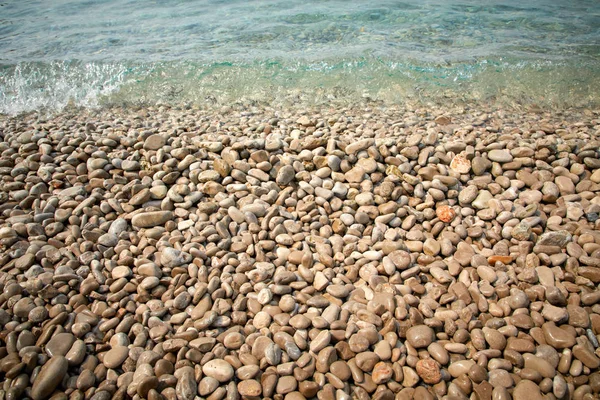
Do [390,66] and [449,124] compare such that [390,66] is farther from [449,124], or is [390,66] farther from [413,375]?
[413,375]

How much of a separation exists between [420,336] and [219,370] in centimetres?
122

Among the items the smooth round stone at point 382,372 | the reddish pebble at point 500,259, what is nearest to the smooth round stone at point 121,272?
the smooth round stone at point 382,372

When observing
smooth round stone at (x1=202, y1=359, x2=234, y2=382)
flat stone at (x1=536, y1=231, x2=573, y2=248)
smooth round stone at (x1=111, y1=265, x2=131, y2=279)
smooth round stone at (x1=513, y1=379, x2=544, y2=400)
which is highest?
smooth round stone at (x1=111, y1=265, x2=131, y2=279)

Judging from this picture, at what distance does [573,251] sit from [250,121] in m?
3.88

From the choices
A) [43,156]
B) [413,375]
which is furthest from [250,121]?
[413,375]

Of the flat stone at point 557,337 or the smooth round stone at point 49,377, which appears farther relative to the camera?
the flat stone at point 557,337

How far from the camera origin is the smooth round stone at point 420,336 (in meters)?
2.15

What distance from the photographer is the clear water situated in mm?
6234

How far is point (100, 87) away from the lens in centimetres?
662

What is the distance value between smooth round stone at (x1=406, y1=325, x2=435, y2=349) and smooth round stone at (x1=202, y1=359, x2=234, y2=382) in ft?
3.63

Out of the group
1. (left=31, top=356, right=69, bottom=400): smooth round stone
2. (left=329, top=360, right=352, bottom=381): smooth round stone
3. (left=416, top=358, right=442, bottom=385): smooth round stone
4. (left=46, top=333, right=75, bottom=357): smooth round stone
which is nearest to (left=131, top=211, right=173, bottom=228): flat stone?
(left=46, top=333, right=75, bottom=357): smooth round stone

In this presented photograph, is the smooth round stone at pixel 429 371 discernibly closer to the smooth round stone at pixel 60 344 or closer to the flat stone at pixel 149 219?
the smooth round stone at pixel 60 344

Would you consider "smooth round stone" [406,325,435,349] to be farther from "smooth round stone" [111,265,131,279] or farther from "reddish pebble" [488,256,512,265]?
"smooth round stone" [111,265,131,279]

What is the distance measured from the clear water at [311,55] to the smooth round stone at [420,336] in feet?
14.8
